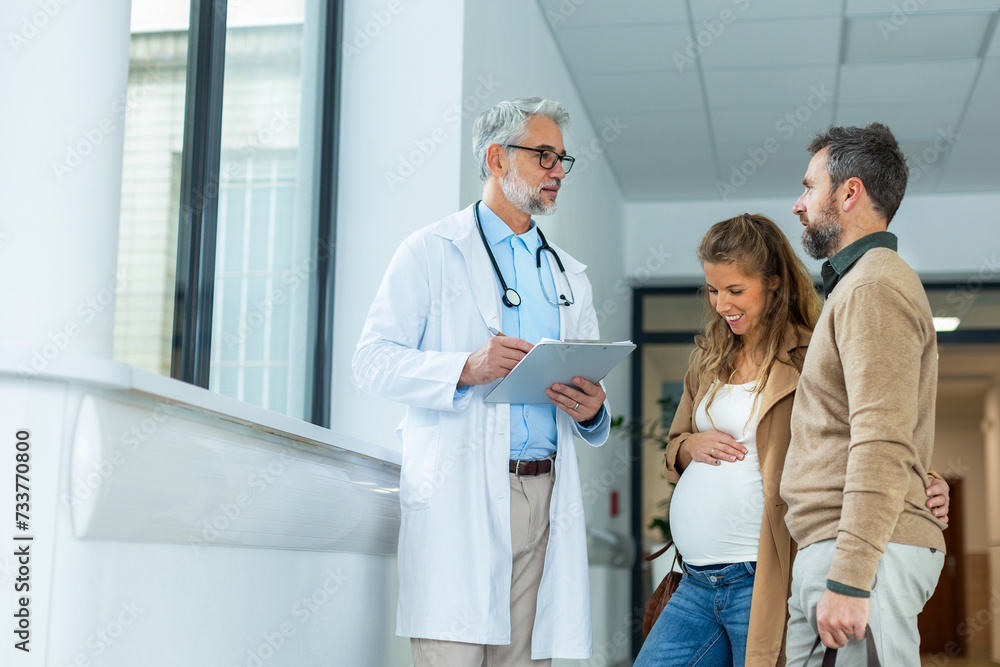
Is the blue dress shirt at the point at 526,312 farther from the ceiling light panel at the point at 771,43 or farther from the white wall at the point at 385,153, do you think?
the ceiling light panel at the point at 771,43

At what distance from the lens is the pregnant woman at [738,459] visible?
187cm

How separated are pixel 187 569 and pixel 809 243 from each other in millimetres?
1249

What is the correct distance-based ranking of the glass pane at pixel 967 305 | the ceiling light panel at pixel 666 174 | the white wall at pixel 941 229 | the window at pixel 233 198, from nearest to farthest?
the window at pixel 233 198 → the ceiling light panel at pixel 666 174 → the white wall at pixel 941 229 → the glass pane at pixel 967 305

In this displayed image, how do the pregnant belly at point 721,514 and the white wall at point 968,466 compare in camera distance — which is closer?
the pregnant belly at point 721,514

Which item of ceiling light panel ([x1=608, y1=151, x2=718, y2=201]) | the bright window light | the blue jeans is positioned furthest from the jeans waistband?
the bright window light

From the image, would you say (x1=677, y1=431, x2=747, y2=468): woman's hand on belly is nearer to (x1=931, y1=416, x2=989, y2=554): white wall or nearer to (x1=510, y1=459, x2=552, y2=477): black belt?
(x1=510, y1=459, x2=552, y2=477): black belt

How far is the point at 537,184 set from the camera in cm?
217

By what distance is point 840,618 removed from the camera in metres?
1.47

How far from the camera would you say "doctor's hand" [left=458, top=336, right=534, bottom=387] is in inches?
73.0

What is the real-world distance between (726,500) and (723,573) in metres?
0.15

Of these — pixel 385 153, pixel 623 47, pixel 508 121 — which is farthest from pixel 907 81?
pixel 508 121

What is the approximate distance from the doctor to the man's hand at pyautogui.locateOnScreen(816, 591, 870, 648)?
61 centimetres

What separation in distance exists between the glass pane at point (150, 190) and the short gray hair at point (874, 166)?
1342mm

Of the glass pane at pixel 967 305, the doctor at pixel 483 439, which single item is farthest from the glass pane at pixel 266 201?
the glass pane at pixel 967 305
